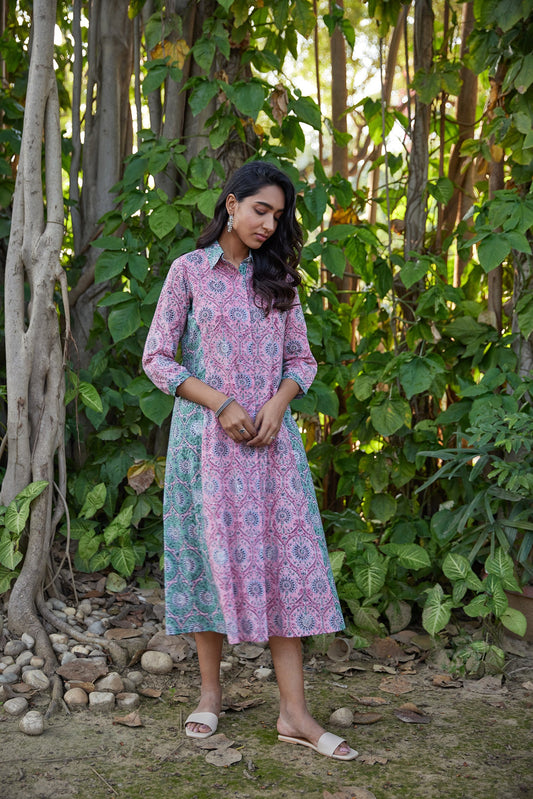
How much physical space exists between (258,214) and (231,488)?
0.63 metres

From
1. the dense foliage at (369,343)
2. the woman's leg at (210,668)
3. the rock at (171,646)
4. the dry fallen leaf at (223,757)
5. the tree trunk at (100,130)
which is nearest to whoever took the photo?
the dry fallen leaf at (223,757)

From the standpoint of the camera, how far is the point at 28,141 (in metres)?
2.50

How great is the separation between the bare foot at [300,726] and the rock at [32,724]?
1.81ft

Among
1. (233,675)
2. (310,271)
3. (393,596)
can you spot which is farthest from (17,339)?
(393,596)

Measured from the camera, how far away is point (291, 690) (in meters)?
1.89

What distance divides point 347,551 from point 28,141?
1.61 meters

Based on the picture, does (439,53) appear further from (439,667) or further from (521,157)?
(439,667)

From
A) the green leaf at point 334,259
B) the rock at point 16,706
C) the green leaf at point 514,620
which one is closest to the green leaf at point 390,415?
the green leaf at point 334,259

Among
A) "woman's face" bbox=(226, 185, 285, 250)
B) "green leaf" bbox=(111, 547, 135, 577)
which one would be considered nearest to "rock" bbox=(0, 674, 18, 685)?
"green leaf" bbox=(111, 547, 135, 577)

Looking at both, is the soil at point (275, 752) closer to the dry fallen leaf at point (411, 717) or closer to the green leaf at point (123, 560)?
the dry fallen leaf at point (411, 717)

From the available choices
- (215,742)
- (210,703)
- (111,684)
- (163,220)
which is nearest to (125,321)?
(163,220)

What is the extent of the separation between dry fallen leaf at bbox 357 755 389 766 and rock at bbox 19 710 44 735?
733 millimetres

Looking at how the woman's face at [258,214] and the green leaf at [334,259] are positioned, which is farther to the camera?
the green leaf at [334,259]

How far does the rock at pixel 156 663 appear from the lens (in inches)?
89.8
